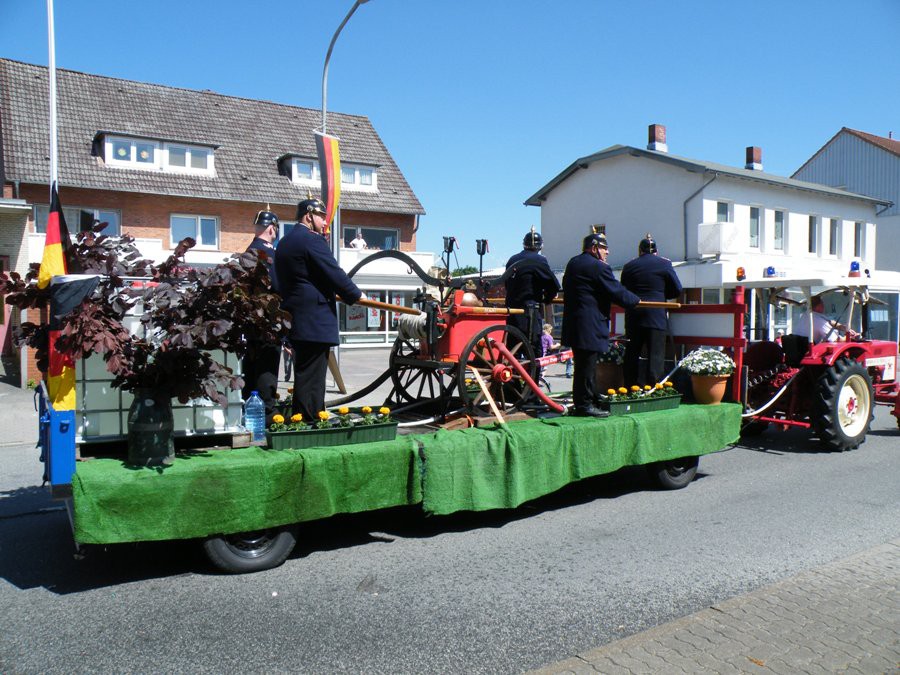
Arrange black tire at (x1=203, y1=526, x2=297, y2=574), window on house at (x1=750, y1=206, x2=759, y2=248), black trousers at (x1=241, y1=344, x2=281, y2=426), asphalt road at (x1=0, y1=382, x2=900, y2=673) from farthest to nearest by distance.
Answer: window on house at (x1=750, y1=206, x2=759, y2=248) → black trousers at (x1=241, y1=344, x2=281, y2=426) → black tire at (x1=203, y1=526, x2=297, y2=574) → asphalt road at (x1=0, y1=382, x2=900, y2=673)

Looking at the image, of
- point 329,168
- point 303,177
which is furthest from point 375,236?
point 329,168

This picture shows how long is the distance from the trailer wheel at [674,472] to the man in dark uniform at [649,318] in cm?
97

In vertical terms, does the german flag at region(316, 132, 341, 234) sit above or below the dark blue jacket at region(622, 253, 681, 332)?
above

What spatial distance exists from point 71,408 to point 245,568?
4.64ft

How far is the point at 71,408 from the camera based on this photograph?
4.24 meters

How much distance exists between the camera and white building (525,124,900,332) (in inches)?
1006

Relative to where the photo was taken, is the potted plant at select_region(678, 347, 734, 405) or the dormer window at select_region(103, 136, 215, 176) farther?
the dormer window at select_region(103, 136, 215, 176)

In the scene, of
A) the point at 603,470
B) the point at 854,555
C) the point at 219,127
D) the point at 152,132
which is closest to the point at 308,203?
the point at 603,470

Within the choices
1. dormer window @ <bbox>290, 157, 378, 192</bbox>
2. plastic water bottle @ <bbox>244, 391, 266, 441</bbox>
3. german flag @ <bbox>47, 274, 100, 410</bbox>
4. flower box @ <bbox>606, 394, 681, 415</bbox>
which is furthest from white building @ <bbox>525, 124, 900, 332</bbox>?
german flag @ <bbox>47, 274, 100, 410</bbox>

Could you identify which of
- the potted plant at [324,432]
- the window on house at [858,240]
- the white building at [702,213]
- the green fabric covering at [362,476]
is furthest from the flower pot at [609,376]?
the window on house at [858,240]

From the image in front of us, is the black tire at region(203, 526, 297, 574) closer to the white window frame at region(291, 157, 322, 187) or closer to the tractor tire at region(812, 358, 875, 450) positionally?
the tractor tire at region(812, 358, 875, 450)

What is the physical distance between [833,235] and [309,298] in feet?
100

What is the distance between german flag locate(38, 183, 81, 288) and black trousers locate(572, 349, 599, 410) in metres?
4.08

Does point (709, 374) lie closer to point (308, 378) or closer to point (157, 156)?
point (308, 378)
